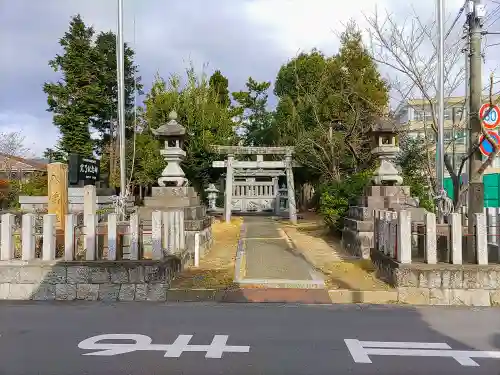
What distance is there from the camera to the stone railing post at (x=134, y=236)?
7184mm

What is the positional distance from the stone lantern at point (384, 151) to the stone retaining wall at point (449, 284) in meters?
4.49

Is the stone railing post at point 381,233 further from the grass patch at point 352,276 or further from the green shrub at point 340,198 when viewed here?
the green shrub at point 340,198

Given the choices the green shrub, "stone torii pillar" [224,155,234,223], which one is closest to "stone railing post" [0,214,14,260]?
the green shrub

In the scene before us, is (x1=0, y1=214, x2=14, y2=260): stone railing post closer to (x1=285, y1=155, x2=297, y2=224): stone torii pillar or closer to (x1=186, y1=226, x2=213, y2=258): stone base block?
(x1=186, y1=226, x2=213, y2=258): stone base block

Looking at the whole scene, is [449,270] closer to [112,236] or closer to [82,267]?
[112,236]

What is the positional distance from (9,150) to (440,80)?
87.3ft

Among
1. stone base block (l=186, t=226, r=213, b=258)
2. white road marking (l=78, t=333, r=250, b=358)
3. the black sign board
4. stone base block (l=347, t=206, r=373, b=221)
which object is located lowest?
white road marking (l=78, t=333, r=250, b=358)

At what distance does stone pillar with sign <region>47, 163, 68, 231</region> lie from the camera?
9.62 metres

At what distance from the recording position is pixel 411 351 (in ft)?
14.9

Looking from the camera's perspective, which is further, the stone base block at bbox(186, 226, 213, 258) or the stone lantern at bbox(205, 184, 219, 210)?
the stone lantern at bbox(205, 184, 219, 210)

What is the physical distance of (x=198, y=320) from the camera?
18.9 ft

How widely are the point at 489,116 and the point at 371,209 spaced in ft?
12.0

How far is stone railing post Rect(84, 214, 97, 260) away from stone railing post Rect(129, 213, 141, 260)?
610 mm

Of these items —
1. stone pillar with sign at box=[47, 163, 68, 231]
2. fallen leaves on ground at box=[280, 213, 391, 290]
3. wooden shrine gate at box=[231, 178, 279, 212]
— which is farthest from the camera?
wooden shrine gate at box=[231, 178, 279, 212]
